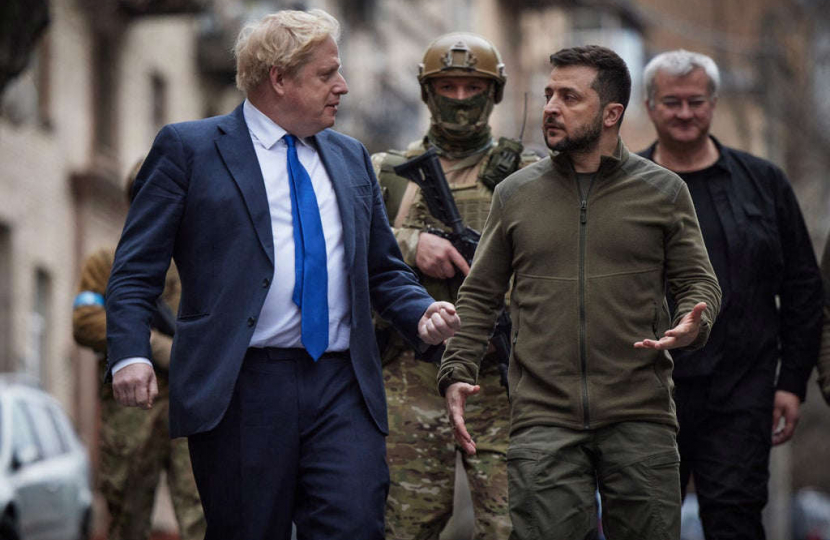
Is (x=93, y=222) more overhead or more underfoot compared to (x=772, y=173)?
more underfoot

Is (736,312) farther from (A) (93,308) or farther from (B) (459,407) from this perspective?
(A) (93,308)

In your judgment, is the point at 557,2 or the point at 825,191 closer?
the point at 825,191

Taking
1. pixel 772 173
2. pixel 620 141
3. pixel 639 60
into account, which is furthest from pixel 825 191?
pixel 620 141

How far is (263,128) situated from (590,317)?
4.14 feet

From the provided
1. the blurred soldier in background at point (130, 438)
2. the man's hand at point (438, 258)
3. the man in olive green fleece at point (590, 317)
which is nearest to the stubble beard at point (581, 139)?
the man in olive green fleece at point (590, 317)

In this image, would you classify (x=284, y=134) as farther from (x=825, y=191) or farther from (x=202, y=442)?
(x=825, y=191)

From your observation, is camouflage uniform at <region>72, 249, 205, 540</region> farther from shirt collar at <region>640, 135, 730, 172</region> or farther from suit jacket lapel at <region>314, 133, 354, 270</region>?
suit jacket lapel at <region>314, 133, 354, 270</region>

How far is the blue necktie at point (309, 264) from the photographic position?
631cm

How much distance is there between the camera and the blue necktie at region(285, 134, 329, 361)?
6309 millimetres

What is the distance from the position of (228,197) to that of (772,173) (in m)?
3.18

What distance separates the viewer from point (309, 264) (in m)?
6.38

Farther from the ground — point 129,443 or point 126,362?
point 126,362

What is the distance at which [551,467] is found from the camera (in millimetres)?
6336

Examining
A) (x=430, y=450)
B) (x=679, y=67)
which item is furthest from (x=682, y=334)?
(x=679, y=67)
